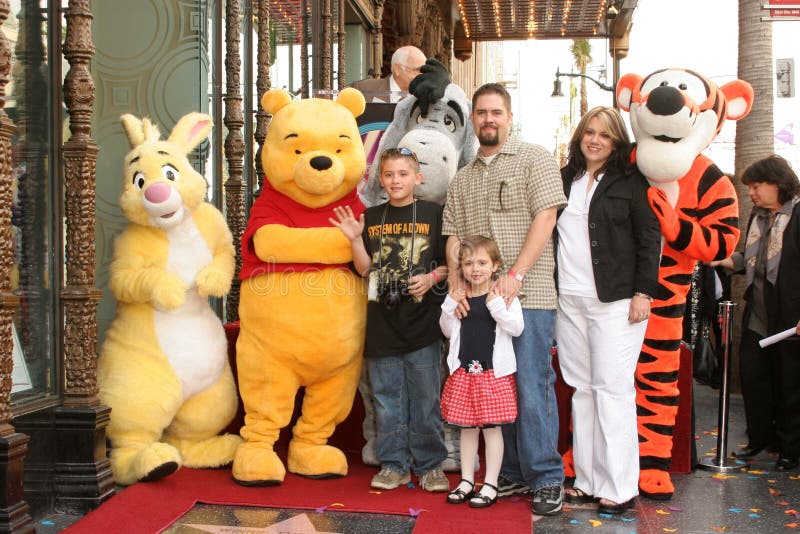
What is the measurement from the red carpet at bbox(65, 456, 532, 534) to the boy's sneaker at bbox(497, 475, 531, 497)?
2.4 inches

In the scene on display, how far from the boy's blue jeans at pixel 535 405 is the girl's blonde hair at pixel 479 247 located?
1.05 feet

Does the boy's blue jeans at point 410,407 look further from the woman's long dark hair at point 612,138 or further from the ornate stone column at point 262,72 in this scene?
the ornate stone column at point 262,72

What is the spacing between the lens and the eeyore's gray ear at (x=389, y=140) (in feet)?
17.1

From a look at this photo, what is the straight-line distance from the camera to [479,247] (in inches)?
163

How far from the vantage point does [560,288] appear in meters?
4.34

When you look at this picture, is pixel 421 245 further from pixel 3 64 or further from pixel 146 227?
pixel 3 64

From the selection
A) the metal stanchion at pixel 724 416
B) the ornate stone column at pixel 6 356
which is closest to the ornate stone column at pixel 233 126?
the ornate stone column at pixel 6 356

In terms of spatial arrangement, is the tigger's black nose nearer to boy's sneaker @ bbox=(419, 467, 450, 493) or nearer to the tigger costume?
the tigger costume

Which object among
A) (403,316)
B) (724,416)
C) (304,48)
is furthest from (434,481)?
(304,48)

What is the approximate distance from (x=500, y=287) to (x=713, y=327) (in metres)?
3.78

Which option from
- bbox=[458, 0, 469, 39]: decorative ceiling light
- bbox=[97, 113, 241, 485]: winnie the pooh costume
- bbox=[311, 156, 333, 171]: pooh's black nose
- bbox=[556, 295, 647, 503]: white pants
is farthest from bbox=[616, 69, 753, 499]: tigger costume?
bbox=[458, 0, 469, 39]: decorative ceiling light

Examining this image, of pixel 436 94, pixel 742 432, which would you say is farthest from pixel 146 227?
pixel 742 432

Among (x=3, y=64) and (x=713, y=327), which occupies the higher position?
(x=3, y=64)

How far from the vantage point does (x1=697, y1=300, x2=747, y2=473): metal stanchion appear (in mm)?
5145
